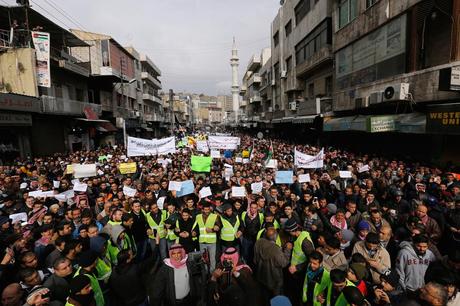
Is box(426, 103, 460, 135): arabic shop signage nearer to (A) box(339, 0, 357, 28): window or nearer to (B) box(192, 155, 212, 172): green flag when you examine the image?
(B) box(192, 155, 212, 172): green flag

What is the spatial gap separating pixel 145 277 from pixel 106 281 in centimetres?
145

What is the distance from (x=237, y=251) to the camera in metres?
4.22

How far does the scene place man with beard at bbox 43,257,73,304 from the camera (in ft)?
11.3

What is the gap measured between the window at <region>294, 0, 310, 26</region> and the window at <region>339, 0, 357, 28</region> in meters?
6.98

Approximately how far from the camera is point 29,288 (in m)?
3.52

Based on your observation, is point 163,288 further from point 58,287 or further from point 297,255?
point 297,255

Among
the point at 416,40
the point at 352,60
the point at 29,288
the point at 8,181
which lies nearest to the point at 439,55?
the point at 416,40

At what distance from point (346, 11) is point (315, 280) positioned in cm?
1800

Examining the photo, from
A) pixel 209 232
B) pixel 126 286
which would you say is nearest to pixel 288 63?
pixel 209 232

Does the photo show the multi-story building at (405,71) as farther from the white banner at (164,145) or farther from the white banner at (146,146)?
the white banner at (146,146)

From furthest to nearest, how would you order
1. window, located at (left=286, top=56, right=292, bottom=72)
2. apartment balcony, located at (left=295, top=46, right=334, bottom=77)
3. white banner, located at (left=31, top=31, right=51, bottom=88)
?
window, located at (left=286, top=56, right=292, bottom=72) < apartment balcony, located at (left=295, top=46, right=334, bottom=77) < white banner, located at (left=31, top=31, right=51, bottom=88)

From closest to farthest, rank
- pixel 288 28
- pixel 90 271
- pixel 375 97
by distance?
pixel 90 271
pixel 375 97
pixel 288 28

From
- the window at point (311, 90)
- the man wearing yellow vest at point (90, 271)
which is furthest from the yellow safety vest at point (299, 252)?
the window at point (311, 90)

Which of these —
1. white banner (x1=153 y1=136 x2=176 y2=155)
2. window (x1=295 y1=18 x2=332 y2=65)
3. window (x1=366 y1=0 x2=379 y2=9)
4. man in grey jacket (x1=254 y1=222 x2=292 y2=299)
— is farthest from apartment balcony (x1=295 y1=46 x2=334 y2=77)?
man in grey jacket (x1=254 y1=222 x2=292 y2=299)
